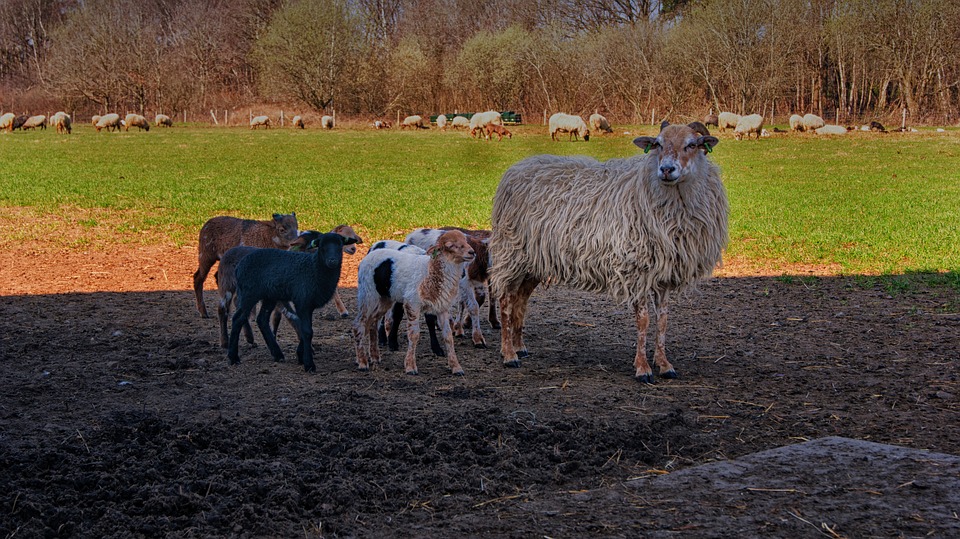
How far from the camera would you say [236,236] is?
372 inches

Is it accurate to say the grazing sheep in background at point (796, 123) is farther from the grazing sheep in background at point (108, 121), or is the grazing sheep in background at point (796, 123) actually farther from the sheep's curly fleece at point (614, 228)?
the sheep's curly fleece at point (614, 228)

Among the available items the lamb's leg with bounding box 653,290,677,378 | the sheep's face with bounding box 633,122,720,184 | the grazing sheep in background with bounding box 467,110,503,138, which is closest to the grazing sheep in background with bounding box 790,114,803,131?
the grazing sheep in background with bounding box 467,110,503,138

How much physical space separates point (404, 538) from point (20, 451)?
2.55 m

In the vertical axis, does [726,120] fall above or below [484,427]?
above

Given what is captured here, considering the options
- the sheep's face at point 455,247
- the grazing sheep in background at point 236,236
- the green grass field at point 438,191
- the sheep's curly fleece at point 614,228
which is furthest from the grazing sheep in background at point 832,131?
the sheep's face at point 455,247

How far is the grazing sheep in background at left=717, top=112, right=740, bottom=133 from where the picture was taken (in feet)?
173

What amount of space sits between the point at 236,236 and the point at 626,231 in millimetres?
4207

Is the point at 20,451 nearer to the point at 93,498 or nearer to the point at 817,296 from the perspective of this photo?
the point at 93,498

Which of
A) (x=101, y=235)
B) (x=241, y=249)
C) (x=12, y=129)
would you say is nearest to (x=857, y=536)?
(x=241, y=249)

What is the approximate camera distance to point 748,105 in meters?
60.3

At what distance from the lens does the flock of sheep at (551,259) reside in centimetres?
742

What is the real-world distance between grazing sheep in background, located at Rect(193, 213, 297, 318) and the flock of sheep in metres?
1.14

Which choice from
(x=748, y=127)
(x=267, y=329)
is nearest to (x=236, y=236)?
(x=267, y=329)

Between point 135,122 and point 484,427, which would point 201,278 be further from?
point 135,122
